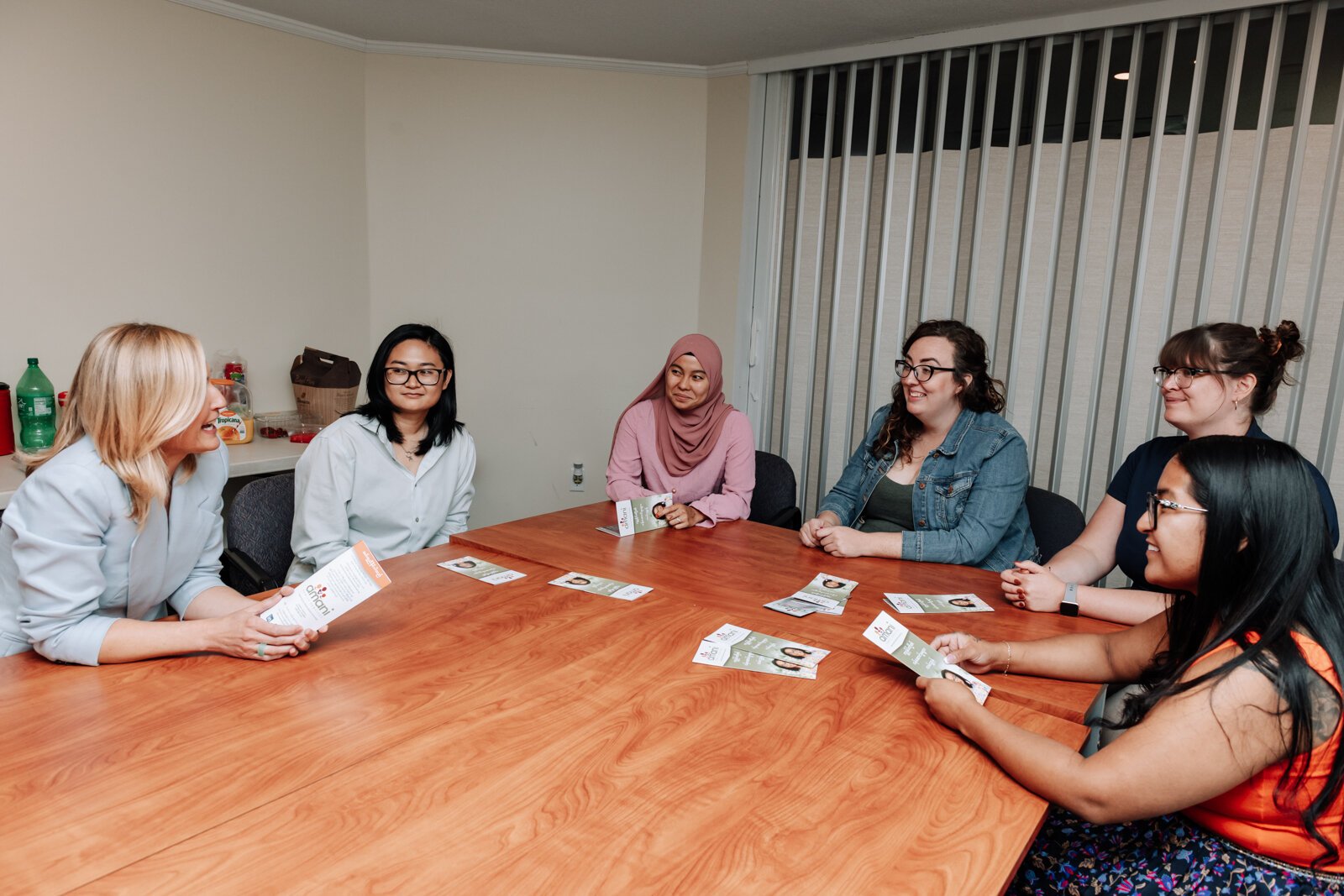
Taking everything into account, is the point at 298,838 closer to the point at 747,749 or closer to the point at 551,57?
the point at 747,749

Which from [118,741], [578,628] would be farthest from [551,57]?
[118,741]

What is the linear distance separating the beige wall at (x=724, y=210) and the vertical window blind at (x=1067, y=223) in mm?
187

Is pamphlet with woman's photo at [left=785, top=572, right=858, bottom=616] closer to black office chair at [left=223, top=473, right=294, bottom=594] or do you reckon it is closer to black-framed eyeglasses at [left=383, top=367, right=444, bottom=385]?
black-framed eyeglasses at [left=383, top=367, right=444, bottom=385]

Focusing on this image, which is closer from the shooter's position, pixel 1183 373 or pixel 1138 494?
pixel 1183 373

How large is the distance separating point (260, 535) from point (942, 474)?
2071 mm

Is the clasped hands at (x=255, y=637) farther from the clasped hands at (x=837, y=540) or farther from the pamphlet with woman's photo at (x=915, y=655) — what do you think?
the clasped hands at (x=837, y=540)

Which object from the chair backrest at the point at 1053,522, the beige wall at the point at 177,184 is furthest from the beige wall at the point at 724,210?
the chair backrest at the point at 1053,522

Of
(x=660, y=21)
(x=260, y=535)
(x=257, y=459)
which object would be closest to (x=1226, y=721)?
(x=260, y=535)

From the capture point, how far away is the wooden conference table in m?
1.10

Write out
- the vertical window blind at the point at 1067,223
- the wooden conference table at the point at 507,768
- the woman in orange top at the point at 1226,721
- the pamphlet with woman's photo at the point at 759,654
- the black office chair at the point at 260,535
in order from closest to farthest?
the wooden conference table at the point at 507,768, the woman in orange top at the point at 1226,721, the pamphlet with woman's photo at the point at 759,654, the black office chair at the point at 260,535, the vertical window blind at the point at 1067,223

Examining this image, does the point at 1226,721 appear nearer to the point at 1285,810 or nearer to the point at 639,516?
the point at 1285,810

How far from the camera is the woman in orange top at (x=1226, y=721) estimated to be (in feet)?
4.00

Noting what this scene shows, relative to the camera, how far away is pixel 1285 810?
1266 mm

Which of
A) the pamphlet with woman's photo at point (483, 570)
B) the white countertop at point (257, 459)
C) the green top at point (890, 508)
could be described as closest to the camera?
the pamphlet with woman's photo at point (483, 570)
